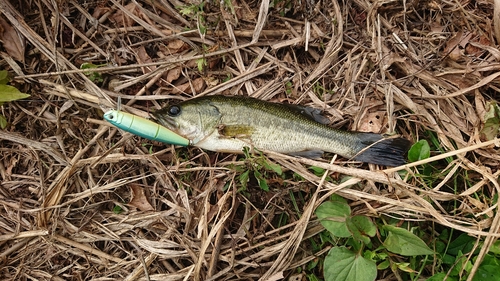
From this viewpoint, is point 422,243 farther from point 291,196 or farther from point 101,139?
point 101,139

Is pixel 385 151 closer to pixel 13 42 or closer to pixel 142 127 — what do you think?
pixel 142 127

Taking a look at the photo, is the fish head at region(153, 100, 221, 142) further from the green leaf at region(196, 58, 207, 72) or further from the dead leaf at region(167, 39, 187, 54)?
the dead leaf at region(167, 39, 187, 54)

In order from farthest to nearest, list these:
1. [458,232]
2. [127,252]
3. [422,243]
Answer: [127,252] → [458,232] → [422,243]

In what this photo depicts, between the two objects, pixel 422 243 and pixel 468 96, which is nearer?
pixel 422 243

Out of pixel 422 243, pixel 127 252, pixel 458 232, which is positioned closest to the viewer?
pixel 422 243

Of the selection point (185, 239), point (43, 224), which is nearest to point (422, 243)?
point (185, 239)

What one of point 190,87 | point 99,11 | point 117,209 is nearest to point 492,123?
point 190,87
